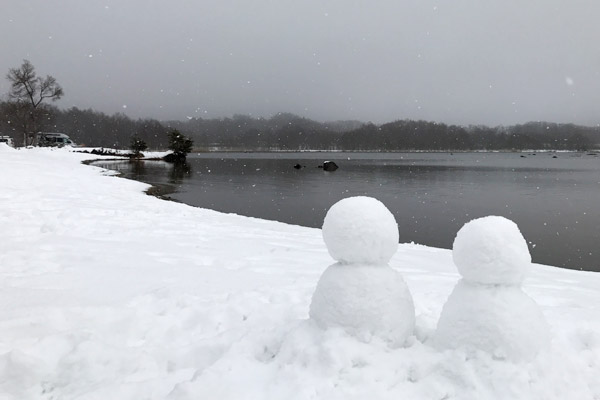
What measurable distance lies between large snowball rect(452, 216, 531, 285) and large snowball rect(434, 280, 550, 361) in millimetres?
128

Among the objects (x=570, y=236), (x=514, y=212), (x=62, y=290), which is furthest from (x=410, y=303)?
(x=514, y=212)

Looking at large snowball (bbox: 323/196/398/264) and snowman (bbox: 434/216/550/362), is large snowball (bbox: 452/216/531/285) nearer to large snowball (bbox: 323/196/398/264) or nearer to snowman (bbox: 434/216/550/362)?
snowman (bbox: 434/216/550/362)

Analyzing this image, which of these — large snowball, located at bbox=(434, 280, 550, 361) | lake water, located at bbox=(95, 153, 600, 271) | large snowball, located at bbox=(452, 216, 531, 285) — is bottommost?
lake water, located at bbox=(95, 153, 600, 271)

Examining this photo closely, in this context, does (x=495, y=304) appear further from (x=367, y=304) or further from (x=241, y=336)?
(x=241, y=336)

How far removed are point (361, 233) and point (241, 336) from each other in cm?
178

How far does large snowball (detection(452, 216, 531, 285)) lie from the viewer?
3494 millimetres

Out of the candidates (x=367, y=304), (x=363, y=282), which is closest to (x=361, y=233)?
(x=363, y=282)

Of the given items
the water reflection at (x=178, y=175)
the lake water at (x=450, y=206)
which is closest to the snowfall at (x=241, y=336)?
the lake water at (x=450, y=206)

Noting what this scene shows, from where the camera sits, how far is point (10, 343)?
4.16 meters

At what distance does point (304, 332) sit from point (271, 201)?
27640 millimetres

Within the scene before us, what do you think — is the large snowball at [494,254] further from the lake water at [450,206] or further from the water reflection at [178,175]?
the water reflection at [178,175]

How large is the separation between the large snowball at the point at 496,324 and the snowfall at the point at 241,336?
0.01m

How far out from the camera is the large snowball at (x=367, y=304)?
12.1 feet

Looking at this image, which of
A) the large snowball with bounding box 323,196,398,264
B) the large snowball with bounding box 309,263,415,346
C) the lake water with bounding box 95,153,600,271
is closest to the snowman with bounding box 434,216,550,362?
the large snowball with bounding box 309,263,415,346
